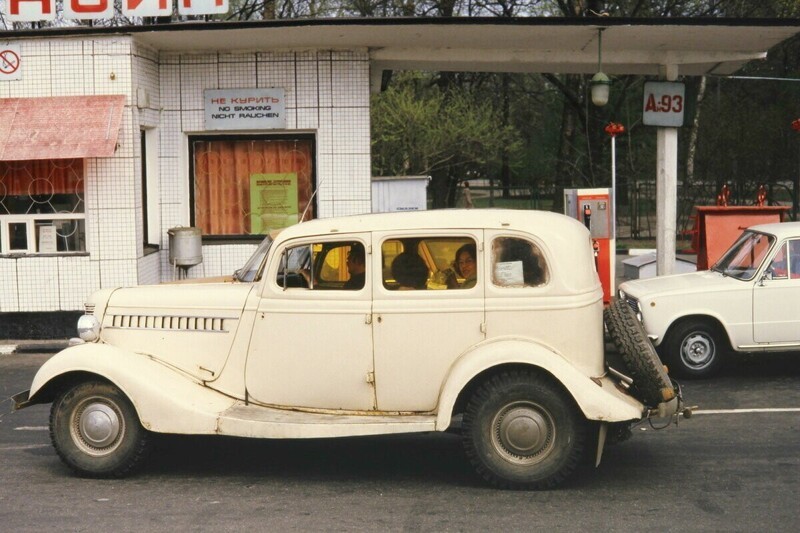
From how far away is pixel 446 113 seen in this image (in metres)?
35.8

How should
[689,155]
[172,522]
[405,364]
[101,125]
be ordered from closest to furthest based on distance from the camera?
[172,522] → [405,364] → [101,125] → [689,155]

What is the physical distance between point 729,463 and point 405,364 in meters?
2.40

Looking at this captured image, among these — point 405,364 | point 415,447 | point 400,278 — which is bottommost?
point 415,447

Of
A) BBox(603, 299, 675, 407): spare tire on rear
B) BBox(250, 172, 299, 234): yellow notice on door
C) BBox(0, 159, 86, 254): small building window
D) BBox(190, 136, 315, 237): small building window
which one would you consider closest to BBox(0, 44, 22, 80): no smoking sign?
BBox(0, 159, 86, 254): small building window

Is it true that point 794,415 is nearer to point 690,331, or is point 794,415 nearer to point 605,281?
point 690,331

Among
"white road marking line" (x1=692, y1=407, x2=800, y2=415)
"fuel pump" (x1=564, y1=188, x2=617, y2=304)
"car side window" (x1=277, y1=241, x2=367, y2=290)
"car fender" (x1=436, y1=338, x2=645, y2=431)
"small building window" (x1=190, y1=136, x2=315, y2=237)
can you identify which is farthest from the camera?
"fuel pump" (x1=564, y1=188, x2=617, y2=304)

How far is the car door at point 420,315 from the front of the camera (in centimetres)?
700

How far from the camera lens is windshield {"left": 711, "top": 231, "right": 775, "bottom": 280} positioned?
11.2 metres

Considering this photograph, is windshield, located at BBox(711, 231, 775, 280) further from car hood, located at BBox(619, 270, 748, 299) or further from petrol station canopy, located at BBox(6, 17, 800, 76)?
petrol station canopy, located at BBox(6, 17, 800, 76)

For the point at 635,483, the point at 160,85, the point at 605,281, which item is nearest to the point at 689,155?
the point at 605,281

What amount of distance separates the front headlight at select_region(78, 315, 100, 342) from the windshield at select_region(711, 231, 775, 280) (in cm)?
660

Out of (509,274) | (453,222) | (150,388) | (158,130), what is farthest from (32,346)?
(509,274)

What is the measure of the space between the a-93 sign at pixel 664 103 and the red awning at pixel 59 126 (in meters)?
7.03

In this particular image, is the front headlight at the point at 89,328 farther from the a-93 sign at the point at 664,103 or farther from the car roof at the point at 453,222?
the a-93 sign at the point at 664,103
